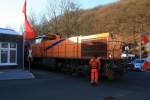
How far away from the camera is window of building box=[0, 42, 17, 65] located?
90.7 ft

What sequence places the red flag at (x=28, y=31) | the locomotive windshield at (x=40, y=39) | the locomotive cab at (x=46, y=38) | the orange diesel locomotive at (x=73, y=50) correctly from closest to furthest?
the orange diesel locomotive at (x=73, y=50)
the red flag at (x=28, y=31)
the locomotive cab at (x=46, y=38)
the locomotive windshield at (x=40, y=39)

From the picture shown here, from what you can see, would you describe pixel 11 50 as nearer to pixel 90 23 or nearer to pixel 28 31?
pixel 28 31

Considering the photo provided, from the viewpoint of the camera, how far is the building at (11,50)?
27.7m

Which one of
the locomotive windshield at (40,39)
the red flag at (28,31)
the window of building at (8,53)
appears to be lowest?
the window of building at (8,53)

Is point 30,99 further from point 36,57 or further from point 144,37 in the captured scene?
point 36,57

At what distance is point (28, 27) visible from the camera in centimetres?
2941

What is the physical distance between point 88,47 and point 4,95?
10133mm

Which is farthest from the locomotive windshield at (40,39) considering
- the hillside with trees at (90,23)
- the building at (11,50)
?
the hillside with trees at (90,23)

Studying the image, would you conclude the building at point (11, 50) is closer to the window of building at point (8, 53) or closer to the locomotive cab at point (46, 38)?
the window of building at point (8, 53)

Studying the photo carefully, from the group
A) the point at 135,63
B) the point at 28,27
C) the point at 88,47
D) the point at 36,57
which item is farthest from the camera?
the point at 135,63

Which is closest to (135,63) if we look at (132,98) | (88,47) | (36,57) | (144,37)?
(36,57)

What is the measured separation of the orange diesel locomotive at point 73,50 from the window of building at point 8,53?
276 centimetres

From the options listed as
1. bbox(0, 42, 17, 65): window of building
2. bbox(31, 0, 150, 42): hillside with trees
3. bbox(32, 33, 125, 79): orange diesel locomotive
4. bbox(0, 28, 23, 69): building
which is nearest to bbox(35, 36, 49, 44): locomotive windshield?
bbox(32, 33, 125, 79): orange diesel locomotive

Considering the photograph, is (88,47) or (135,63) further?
(135,63)
